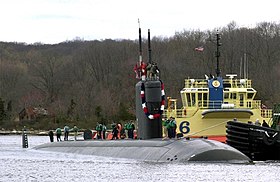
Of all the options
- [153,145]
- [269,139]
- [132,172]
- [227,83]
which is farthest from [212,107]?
[132,172]

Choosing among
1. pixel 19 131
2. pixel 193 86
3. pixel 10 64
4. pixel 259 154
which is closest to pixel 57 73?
pixel 10 64

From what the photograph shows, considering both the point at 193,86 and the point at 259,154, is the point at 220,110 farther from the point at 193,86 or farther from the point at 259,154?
the point at 259,154

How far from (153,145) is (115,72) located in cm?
9664

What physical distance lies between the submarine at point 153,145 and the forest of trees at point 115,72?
52.8 metres

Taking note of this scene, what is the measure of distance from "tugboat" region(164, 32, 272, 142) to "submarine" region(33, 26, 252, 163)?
7.88m

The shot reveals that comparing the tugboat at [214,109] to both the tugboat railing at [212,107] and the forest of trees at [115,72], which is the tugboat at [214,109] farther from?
the forest of trees at [115,72]

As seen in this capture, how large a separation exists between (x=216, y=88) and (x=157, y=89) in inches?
531

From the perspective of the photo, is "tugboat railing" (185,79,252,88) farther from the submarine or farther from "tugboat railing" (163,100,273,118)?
the submarine

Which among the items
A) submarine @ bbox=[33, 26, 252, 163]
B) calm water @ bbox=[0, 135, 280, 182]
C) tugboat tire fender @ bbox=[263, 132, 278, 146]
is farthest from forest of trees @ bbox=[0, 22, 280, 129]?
calm water @ bbox=[0, 135, 280, 182]

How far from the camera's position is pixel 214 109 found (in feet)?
131

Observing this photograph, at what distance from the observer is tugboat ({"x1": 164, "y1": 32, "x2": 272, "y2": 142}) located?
3981 centimetres

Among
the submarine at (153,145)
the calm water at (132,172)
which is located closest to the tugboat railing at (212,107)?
the submarine at (153,145)

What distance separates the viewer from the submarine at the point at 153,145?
24.5 m

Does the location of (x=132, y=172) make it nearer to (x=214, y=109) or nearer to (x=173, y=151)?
(x=173, y=151)
